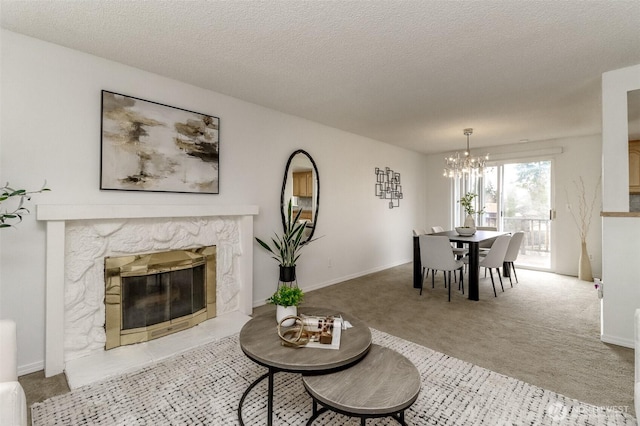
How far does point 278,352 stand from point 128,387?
122cm

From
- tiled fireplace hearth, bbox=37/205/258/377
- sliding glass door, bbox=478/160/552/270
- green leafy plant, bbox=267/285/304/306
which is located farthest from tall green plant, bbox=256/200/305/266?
sliding glass door, bbox=478/160/552/270

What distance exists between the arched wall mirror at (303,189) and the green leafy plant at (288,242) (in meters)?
0.11

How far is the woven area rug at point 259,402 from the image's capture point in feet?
5.59

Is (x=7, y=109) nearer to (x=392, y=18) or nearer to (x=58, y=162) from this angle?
(x=58, y=162)

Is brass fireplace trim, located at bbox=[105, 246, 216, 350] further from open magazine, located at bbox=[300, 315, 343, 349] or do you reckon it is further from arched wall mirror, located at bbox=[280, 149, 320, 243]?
open magazine, located at bbox=[300, 315, 343, 349]

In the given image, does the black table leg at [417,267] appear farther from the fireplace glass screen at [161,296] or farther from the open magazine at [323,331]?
the fireplace glass screen at [161,296]

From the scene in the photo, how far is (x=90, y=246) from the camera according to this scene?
7.99 ft

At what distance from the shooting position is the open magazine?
172cm

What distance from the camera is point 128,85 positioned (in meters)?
2.64

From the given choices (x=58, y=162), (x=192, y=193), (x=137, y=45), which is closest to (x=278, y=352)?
(x=192, y=193)

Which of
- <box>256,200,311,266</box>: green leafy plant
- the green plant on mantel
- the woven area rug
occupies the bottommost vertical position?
the woven area rug

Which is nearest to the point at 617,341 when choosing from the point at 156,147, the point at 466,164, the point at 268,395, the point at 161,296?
the point at 466,164

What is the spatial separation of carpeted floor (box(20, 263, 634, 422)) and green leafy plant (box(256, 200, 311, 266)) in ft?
2.00

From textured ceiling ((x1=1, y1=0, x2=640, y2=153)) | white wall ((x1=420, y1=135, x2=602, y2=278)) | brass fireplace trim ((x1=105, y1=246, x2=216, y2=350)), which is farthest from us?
white wall ((x1=420, y1=135, x2=602, y2=278))
